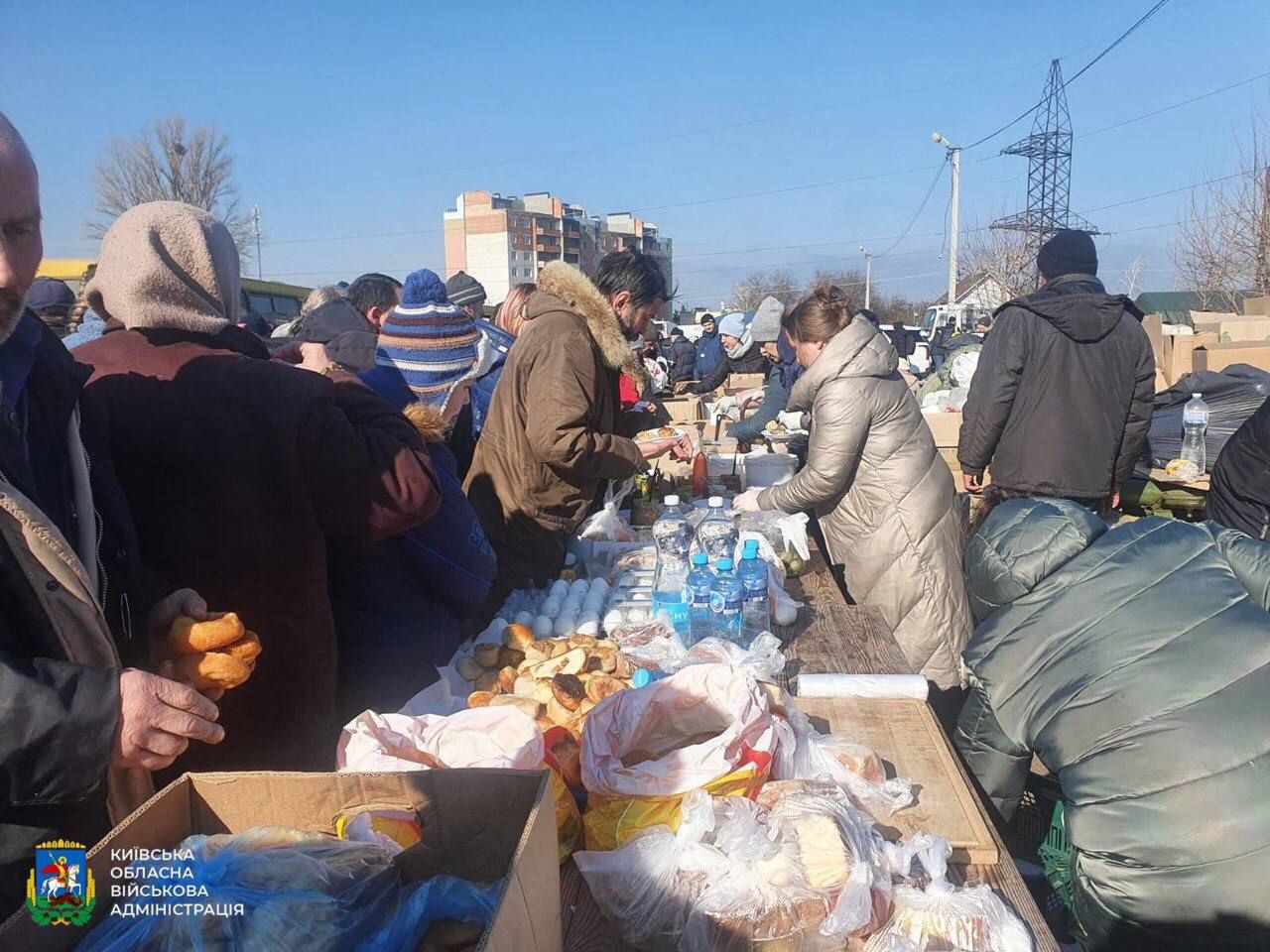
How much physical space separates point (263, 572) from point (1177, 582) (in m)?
2.13

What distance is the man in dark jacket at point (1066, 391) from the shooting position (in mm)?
4152

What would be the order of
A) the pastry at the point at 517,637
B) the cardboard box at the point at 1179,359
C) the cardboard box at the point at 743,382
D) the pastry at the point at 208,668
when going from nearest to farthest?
the pastry at the point at 208,668
the pastry at the point at 517,637
the cardboard box at the point at 1179,359
the cardboard box at the point at 743,382

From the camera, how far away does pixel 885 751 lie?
1870 millimetres

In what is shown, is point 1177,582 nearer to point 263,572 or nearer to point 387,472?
point 387,472

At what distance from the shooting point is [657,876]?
1336 mm

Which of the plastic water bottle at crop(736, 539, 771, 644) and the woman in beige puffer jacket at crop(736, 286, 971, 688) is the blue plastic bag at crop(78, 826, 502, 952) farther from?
the woman in beige puffer jacket at crop(736, 286, 971, 688)

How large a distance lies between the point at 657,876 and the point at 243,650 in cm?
84

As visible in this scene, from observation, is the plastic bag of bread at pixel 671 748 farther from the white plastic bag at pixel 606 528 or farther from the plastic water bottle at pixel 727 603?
the white plastic bag at pixel 606 528

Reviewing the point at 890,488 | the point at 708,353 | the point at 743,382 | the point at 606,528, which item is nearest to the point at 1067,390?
the point at 890,488

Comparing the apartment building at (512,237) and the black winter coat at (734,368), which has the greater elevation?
the apartment building at (512,237)

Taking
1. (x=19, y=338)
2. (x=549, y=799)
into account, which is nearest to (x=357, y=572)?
(x=19, y=338)

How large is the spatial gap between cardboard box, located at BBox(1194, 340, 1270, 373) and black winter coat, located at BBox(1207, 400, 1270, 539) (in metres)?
3.67

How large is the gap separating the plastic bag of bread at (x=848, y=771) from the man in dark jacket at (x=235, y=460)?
0.98 metres

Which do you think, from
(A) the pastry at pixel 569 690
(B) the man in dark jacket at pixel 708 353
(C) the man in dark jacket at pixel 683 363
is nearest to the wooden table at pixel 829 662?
(A) the pastry at pixel 569 690
